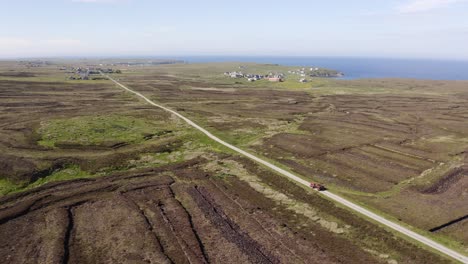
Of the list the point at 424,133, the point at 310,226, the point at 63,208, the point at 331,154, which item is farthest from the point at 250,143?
the point at 424,133

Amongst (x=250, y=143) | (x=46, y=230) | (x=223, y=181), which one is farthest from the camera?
(x=250, y=143)

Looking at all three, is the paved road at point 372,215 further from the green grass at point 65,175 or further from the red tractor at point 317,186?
the green grass at point 65,175

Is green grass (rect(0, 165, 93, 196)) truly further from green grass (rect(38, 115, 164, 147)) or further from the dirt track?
green grass (rect(38, 115, 164, 147))

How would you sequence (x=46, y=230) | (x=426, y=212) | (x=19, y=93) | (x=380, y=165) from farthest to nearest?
1. (x=19, y=93)
2. (x=380, y=165)
3. (x=426, y=212)
4. (x=46, y=230)

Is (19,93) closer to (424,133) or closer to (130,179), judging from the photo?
(130,179)

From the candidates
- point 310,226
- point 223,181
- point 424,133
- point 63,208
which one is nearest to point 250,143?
point 223,181

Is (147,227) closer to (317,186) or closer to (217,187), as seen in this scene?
(217,187)

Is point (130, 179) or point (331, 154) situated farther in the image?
point (331, 154)
